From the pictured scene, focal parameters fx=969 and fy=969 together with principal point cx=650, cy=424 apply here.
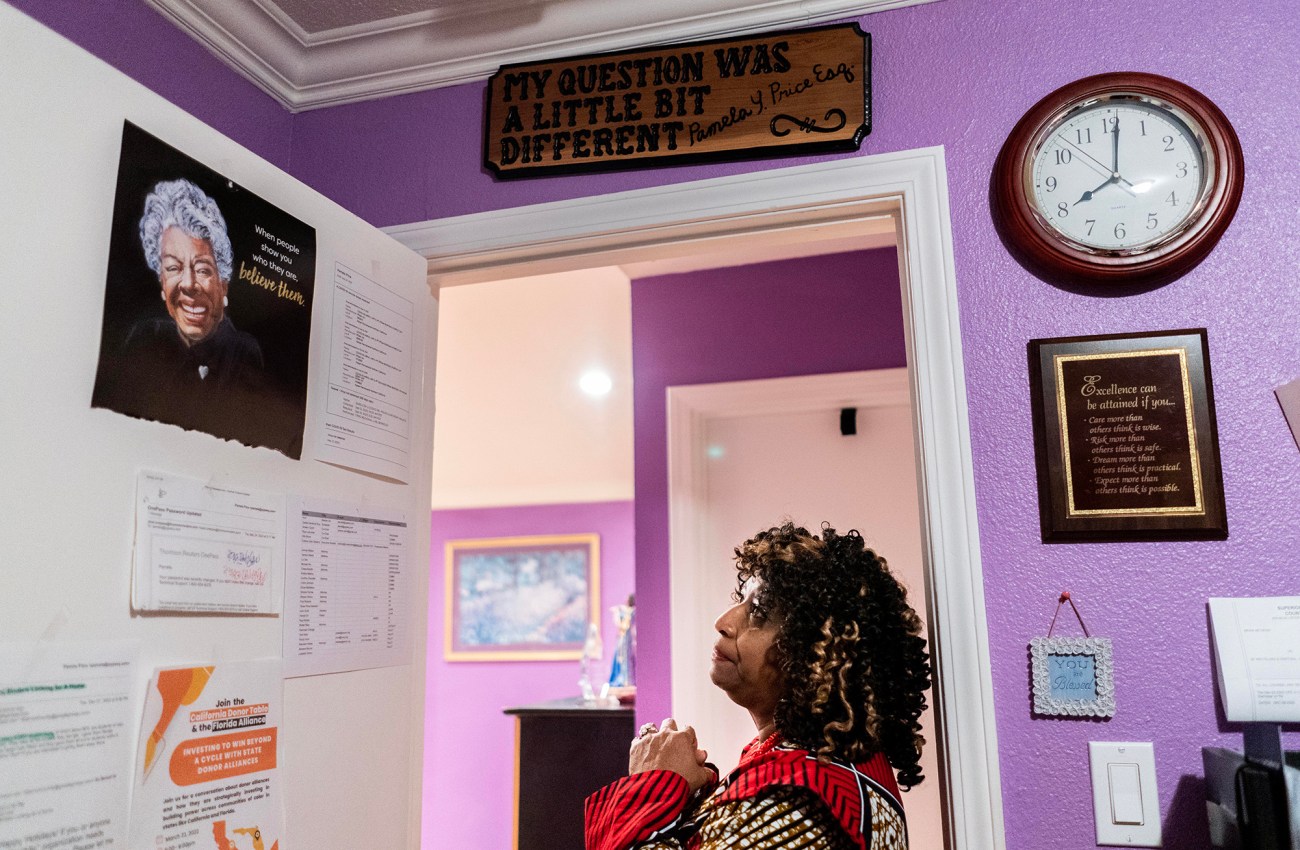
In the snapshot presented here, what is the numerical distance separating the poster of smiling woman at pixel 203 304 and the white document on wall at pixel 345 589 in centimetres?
15

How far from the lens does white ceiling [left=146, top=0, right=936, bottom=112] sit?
69.6 inches

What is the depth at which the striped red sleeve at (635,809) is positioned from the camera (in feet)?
4.45

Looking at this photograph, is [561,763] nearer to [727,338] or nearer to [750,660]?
[727,338]

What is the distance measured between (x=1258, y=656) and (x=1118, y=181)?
743mm

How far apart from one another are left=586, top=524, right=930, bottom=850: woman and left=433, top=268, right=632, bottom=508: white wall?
2.00 m

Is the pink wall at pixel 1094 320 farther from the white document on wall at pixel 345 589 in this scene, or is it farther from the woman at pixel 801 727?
the white document on wall at pixel 345 589

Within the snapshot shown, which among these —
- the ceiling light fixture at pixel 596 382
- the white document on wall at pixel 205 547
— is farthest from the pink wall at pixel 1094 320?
the ceiling light fixture at pixel 596 382

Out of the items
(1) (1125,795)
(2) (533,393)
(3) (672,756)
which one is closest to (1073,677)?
(1) (1125,795)

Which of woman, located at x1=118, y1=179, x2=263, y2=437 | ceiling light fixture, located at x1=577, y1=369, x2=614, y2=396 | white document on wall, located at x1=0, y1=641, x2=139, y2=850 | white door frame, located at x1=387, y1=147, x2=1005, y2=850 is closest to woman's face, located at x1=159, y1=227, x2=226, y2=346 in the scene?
woman, located at x1=118, y1=179, x2=263, y2=437

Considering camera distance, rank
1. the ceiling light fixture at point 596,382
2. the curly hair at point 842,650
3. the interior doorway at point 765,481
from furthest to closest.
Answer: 1. the ceiling light fixture at point 596,382
2. the interior doorway at point 765,481
3. the curly hair at point 842,650

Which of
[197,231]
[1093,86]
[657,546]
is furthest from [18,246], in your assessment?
[657,546]

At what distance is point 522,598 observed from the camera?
6648 millimetres

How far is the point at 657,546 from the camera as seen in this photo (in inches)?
123

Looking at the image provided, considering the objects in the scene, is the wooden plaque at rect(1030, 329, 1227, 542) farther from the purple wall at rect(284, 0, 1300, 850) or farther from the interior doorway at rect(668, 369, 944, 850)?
the interior doorway at rect(668, 369, 944, 850)
